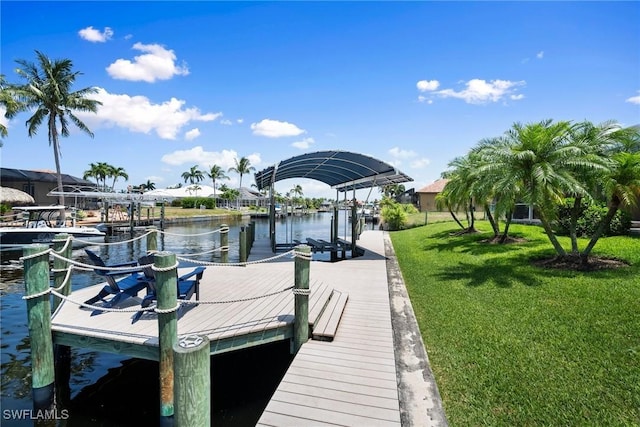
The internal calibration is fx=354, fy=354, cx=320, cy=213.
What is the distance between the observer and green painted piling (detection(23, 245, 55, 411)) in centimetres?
457

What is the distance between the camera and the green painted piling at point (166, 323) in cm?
427

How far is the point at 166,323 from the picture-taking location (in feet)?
14.3

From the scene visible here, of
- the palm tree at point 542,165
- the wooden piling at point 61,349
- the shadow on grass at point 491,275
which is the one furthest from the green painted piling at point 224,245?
the palm tree at point 542,165

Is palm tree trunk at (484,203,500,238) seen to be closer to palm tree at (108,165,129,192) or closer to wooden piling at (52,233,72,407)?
wooden piling at (52,233,72,407)

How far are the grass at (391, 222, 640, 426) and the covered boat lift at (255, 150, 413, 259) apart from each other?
3.98 m

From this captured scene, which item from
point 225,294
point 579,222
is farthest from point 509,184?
point 225,294

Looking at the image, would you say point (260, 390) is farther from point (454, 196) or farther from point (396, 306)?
point (454, 196)

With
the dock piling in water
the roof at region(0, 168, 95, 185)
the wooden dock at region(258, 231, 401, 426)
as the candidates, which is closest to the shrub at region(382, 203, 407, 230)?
the wooden dock at region(258, 231, 401, 426)

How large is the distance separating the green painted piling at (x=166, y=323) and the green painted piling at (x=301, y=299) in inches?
64.7

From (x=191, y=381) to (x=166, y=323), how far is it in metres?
1.82

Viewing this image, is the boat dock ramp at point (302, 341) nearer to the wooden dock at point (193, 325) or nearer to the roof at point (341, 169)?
the wooden dock at point (193, 325)

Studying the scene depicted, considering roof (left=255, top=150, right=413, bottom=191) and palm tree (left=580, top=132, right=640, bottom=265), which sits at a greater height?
roof (left=255, top=150, right=413, bottom=191)

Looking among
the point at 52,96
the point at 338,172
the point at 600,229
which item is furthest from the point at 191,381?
the point at 52,96

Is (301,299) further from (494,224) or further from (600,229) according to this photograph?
(494,224)
